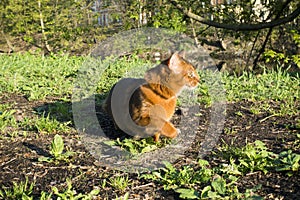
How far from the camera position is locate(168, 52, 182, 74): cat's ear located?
2.92 m

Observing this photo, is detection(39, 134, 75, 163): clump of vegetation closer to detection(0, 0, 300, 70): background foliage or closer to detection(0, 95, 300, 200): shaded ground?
detection(0, 95, 300, 200): shaded ground

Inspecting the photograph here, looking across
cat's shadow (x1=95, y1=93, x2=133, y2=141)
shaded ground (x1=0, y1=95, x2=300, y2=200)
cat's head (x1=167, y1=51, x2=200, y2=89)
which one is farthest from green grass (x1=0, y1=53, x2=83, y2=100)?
cat's head (x1=167, y1=51, x2=200, y2=89)

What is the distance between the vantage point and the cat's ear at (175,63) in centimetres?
292

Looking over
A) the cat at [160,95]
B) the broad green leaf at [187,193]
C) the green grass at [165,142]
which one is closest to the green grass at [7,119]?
the green grass at [165,142]

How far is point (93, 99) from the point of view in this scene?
4371 mm

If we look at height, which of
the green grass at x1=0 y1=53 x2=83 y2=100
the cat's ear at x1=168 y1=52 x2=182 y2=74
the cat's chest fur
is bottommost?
the green grass at x1=0 y1=53 x2=83 y2=100

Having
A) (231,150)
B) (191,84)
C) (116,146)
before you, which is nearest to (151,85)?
(191,84)

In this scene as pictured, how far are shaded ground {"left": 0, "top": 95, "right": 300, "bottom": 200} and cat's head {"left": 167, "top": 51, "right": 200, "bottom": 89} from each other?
462 mm

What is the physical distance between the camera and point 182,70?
119 inches

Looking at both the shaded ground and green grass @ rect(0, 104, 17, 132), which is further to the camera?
green grass @ rect(0, 104, 17, 132)

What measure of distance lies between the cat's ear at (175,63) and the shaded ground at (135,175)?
58cm

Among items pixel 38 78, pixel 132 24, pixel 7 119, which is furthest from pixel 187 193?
pixel 132 24

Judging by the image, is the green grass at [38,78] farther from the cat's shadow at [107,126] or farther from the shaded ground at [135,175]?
the shaded ground at [135,175]

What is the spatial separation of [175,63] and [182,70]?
0.10m
